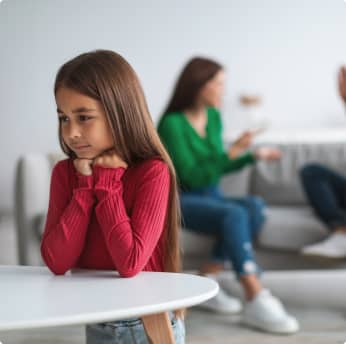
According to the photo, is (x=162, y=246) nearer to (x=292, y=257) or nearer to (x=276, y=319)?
(x=276, y=319)

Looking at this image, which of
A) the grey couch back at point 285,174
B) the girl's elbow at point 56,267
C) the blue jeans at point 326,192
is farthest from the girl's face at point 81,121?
the grey couch back at point 285,174

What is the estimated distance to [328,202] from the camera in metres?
2.24

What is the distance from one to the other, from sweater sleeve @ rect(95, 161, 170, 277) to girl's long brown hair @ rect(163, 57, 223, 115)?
45.4 inches

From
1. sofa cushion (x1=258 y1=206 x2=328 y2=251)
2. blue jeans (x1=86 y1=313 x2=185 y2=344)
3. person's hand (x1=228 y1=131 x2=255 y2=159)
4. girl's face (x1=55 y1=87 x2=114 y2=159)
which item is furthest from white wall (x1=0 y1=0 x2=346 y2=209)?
sofa cushion (x1=258 y1=206 x2=328 y2=251)

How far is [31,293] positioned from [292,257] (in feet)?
4.92

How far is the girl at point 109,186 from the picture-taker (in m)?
0.93

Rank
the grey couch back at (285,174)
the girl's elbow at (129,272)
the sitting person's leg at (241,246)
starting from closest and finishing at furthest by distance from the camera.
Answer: the girl's elbow at (129,272)
the sitting person's leg at (241,246)
the grey couch back at (285,174)

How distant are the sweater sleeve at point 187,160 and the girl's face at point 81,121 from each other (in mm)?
1085

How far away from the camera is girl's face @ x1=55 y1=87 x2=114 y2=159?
3.03 feet

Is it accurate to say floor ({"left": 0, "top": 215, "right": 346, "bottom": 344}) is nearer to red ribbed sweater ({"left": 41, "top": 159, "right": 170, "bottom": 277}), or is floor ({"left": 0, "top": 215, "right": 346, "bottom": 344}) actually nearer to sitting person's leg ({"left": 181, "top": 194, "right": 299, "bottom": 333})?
sitting person's leg ({"left": 181, "top": 194, "right": 299, "bottom": 333})

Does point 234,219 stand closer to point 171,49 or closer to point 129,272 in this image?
point 171,49

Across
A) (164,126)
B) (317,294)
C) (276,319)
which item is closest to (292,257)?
(317,294)

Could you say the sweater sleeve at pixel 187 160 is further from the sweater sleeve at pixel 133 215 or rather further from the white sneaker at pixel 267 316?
the sweater sleeve at pixel 133 215

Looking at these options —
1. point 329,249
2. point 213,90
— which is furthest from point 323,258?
point 213,90
